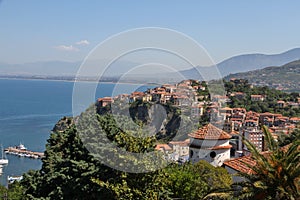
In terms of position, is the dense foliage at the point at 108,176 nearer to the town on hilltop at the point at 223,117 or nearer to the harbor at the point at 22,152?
the town on hilltop at the point at 223,117

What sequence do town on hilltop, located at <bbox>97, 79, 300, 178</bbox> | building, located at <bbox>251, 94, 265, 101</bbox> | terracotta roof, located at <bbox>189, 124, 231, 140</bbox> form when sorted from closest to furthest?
town on hilltop, located at <bbox>97, 79, 300, 178</bbox> → terracotta roof, located at <bbox>189, 124, 231, 140</bbox> → building, located at <bbox>251, 94, 265, 101</bbox>

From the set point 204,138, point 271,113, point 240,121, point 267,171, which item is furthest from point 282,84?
point 267,171

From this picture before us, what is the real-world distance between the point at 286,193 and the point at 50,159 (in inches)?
257

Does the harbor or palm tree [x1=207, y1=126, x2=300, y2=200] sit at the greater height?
palm tree [x1=207, y1=126, x2=300, y2=200]

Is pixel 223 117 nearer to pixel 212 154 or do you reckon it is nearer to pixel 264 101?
pixel 212 154

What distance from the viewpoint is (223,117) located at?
22141 mm

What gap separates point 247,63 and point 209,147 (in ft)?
260


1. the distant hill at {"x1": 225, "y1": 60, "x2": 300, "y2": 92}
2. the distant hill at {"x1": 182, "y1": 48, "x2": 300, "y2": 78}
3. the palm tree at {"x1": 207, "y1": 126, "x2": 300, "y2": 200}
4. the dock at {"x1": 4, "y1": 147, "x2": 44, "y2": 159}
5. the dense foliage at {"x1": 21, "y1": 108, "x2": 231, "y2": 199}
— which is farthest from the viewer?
the distant hill at {"x1": 225, "y1": 60, "x2": 300, "y2": 92}

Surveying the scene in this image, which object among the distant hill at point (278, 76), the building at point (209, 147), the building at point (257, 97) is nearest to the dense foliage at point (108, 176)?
the building at point (209, 147)

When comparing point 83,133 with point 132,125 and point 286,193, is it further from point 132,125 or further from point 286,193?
point 286,193

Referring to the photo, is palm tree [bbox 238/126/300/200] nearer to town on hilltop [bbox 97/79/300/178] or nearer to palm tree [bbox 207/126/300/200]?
palm tree [bbox 207/126/300/200]

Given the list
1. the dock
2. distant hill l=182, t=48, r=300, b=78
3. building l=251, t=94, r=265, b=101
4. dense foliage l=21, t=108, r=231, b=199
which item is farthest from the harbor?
dense foliage l=21, t=108, r=231, b=199

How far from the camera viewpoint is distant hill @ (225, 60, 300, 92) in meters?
84.2

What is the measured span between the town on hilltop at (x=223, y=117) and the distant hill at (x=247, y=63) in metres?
1.92
